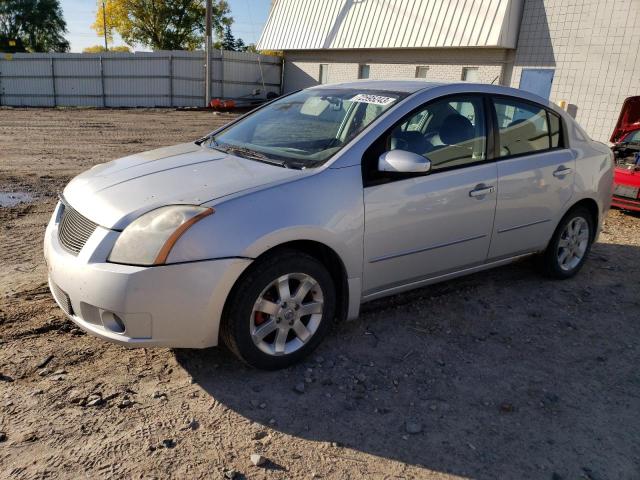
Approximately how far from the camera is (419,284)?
386 centimetres

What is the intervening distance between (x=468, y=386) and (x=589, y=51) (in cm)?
1259

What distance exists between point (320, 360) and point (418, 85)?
6.91 feet

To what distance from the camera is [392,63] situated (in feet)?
62.7

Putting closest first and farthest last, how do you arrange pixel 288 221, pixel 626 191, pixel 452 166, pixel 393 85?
pixel 288 221 < pixel 452 166 < pixel 393 85 < pixel 626 191

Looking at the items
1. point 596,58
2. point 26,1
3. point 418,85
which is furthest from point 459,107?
point 26,1

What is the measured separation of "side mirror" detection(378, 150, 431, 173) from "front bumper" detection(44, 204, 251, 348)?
1.09 m

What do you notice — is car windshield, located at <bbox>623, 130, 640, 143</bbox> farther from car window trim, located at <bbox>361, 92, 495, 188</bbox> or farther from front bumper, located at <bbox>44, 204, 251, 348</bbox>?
front bumper, located at <bbox>44, 204, 251, 348</bbox>

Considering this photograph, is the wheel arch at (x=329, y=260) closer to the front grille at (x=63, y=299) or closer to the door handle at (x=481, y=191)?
the front grille at (x=63, y=299)

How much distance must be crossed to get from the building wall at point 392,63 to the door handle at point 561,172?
316 inches

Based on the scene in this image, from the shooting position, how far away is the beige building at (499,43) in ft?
41.3

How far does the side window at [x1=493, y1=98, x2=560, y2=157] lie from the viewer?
4148mm

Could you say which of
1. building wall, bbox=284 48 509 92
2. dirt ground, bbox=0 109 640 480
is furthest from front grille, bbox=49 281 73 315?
building wall, bbox=284 48 509 92

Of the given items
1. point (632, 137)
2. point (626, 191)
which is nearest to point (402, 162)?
point (626, 191)

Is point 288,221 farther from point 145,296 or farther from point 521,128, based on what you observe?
point 521,128
